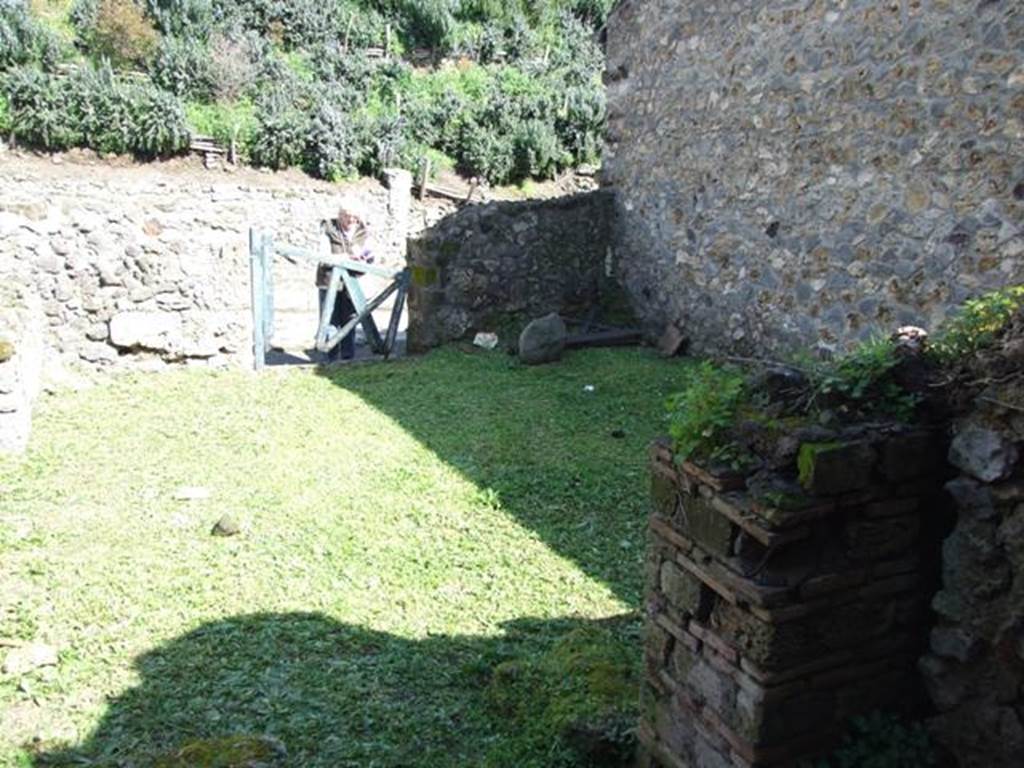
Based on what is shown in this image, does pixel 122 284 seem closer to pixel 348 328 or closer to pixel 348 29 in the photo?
pixel 348 328

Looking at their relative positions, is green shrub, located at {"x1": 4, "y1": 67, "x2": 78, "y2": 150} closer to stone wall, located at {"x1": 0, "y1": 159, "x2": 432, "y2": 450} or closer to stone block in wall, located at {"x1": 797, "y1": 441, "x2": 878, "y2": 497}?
stone wall, located at {"x1": 0, "y1": 159, "x2": 432, "y2": 450}

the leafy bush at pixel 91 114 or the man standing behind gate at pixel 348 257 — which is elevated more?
the leafy bush at pixel 91 114

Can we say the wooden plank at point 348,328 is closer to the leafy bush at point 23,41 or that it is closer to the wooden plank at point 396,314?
the wooden plank at point 396,314

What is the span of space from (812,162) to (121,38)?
18175mm

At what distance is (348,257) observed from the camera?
31.0 ft

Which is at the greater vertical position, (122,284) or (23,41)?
(23,41)

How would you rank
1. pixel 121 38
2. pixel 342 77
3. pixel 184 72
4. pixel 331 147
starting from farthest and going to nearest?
pixel 342 77 → pixel 121 38 → pixel 184 72 → pixel 331 147

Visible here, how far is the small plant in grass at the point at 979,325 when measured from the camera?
7.84ft

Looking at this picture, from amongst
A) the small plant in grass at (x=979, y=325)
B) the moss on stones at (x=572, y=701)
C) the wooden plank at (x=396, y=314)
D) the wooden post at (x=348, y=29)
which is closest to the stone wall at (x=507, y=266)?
the wooden plank at (x=396, y=314)

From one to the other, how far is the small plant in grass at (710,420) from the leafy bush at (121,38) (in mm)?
20629

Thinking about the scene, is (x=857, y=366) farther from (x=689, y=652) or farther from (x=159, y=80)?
(x=159, y=80)

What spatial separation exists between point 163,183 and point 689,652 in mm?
16247

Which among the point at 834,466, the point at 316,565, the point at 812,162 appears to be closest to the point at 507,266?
the point at 812,162

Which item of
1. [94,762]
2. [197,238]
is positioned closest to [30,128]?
[197,238]
